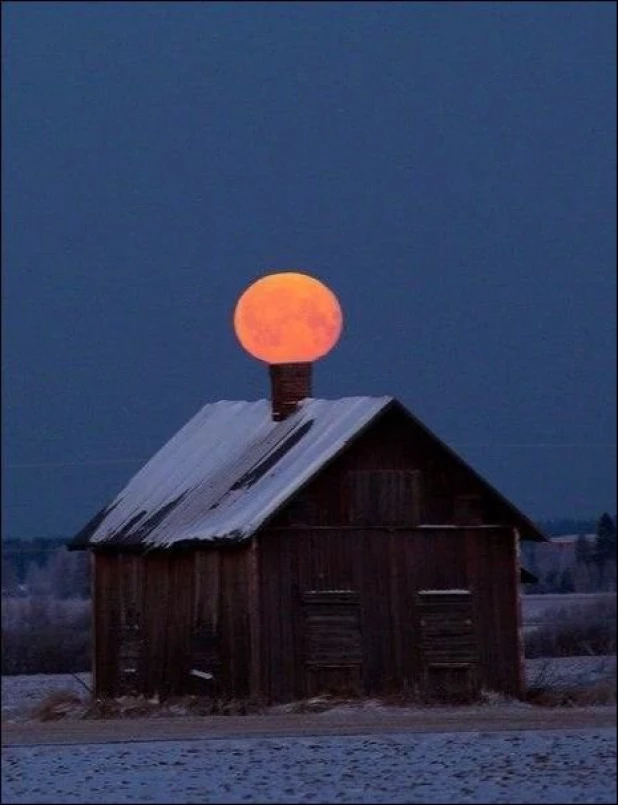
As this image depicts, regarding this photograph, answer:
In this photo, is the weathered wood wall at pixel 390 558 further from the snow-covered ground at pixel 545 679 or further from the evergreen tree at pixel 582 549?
the evergreen tree at pixel 582 549

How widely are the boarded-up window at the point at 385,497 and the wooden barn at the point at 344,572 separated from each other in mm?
19

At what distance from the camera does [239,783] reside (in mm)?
16031

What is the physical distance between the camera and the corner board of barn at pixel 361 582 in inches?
1068

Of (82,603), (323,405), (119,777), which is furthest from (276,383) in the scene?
(119,777)

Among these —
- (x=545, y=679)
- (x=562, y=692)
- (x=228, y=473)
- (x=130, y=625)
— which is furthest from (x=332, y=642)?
(x=130, y=625)

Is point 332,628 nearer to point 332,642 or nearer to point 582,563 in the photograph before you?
point 332,642

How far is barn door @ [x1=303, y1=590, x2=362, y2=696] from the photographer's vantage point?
27203 millimetres

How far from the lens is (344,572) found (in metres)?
27.5

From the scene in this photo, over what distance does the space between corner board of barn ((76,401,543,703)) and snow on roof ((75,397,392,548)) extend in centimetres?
9

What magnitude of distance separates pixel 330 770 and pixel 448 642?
10897 mm

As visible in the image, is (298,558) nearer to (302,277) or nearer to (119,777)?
(302,277)

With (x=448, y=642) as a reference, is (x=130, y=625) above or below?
above

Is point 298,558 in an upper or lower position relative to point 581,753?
upper

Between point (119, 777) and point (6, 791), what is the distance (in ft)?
3.81
